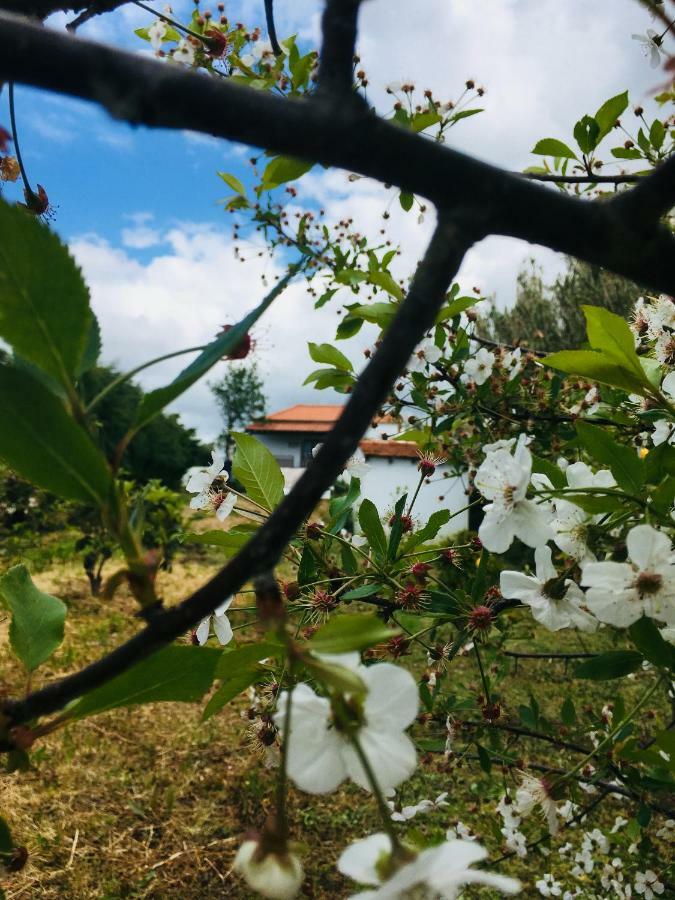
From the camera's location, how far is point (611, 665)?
77 centimetres

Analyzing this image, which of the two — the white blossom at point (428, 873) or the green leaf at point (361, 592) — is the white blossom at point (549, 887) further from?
the white blossom at point (428, 873)

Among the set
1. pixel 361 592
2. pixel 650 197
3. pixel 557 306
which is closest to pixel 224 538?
pixel 361 592

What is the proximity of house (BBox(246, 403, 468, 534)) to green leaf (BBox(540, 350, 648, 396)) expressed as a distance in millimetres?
1810

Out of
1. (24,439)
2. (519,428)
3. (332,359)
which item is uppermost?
(519,428)

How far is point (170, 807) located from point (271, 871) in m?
2.80

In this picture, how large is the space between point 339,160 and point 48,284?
133mm

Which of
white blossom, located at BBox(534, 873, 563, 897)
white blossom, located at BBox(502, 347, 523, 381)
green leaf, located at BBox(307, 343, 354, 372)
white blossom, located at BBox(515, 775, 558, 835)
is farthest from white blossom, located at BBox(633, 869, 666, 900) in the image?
green leaf, located at BBox(307, 343, 354, 372)

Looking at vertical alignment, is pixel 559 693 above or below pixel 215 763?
above

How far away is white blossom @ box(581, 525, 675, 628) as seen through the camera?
0.62m

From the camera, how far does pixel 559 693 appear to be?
386cm

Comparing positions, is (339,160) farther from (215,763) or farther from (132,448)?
(132,448)

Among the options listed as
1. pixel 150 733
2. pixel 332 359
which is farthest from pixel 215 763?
pixel 332 359

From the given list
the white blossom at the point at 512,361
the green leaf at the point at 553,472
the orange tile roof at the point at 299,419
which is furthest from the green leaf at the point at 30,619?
the orange tile roof at the point at 299,419

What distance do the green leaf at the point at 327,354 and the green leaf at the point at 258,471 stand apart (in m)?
0.50
